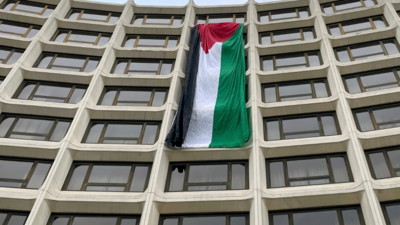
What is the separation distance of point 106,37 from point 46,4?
264 inches

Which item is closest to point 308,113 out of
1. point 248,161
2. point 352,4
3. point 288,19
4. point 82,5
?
point 248,161

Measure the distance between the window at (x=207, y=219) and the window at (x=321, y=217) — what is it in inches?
59.5

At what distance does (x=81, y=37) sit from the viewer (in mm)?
26547

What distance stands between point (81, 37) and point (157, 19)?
6771 mm

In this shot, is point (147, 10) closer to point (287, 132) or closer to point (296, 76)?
point (296, 76)

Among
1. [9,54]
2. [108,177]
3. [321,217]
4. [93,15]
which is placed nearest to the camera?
[321,217]

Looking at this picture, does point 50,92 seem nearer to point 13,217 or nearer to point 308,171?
point 13,217

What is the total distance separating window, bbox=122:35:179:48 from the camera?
86.7 ft

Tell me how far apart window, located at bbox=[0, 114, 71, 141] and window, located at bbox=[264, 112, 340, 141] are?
41.7ft

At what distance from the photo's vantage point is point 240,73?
2155 cm

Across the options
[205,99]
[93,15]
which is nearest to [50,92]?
[93,15]

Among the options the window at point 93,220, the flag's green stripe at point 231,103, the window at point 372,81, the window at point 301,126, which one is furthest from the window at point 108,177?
the window at point 372,81

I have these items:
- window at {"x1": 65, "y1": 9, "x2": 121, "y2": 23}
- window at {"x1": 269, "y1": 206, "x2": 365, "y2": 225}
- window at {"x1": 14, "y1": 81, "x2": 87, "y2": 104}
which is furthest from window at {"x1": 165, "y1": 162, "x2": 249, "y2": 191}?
window at {"x1": 65, "y1": 9, "x2": 121, "y2": 23}

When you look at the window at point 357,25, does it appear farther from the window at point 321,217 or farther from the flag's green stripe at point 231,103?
the window at point 321,217
